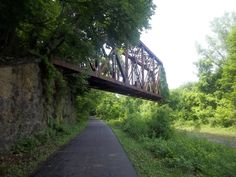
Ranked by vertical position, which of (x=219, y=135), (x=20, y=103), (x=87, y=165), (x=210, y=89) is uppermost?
(x=210, y=89)

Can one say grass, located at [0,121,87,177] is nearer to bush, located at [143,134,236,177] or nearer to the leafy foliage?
bush, located at [143,134,236,177]

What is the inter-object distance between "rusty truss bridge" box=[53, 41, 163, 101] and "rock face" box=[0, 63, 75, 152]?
11.0 feet

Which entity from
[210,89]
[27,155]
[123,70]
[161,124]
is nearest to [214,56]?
[210,89]

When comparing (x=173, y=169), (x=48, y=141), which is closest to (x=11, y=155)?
(x=48, y=141)

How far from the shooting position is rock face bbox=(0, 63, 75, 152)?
11383mm

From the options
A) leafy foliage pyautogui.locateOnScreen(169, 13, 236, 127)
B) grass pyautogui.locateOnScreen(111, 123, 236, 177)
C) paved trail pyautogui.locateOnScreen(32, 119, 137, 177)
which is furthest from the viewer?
leafy foliage pyautogui.locateOnScreen(169, 13, 236, 127)

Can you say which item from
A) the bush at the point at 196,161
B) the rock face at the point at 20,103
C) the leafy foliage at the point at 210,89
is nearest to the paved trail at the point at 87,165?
the bush at the point at 196,161

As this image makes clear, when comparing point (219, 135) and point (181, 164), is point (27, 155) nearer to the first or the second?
point (181, 164)

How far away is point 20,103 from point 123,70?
21.3m

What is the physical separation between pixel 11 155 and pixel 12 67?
3208mm

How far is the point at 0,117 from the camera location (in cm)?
1101

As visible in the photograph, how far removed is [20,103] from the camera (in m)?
12.9

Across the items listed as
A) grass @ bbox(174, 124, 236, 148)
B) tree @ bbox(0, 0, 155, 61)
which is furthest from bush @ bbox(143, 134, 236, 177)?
grass @ bbox(174, 124, 236, 148)

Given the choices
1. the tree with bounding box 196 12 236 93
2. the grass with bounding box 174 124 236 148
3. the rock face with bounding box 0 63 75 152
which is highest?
the tree with bounding box 196 12 236 93
